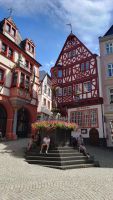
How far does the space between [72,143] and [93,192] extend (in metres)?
9.66

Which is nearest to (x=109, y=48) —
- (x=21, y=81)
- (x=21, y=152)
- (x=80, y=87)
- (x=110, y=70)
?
(x=110, y=70)

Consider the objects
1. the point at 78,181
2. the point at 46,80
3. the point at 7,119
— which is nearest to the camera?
the point at 78,181

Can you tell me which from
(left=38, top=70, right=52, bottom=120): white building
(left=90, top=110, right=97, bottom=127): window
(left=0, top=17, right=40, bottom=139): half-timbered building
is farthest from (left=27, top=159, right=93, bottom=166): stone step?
(left=38, top=70, right=52, bottom=120): white building

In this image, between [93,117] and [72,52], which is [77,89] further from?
[72,52]

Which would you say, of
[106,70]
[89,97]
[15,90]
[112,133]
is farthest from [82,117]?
[15,90]

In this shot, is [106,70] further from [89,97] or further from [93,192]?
[93,192]

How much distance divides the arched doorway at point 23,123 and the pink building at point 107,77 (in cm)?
938

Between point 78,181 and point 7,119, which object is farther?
point 7,119

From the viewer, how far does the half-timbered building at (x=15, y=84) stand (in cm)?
2158

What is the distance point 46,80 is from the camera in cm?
4103

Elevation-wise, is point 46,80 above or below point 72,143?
above

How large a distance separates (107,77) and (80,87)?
3.76 meters

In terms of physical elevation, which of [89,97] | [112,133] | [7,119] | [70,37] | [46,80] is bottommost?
[112,133]

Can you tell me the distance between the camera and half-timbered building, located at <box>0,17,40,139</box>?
21.6 meters
